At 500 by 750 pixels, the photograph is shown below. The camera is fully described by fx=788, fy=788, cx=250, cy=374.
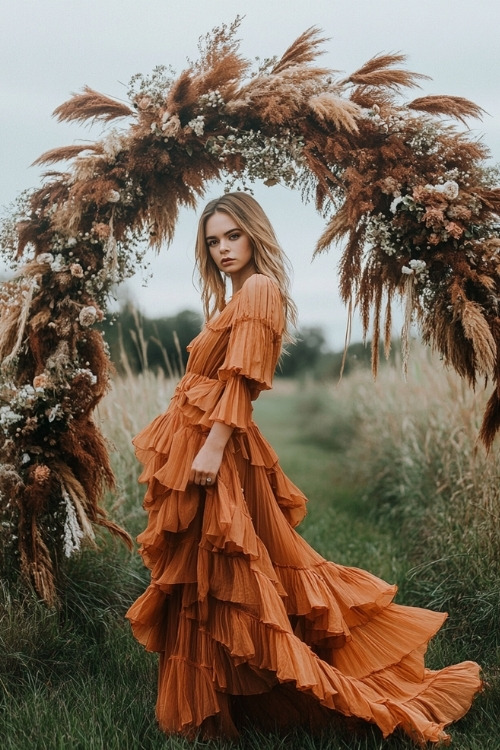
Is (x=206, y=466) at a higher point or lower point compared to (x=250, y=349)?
lower

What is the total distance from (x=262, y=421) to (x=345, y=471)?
13283mm

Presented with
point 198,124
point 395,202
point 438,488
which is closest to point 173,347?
point 438,488

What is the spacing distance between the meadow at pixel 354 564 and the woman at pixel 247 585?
132 mm

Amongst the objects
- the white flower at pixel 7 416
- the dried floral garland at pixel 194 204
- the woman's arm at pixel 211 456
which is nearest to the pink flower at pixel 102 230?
the dried floral garland at pixel 194 204

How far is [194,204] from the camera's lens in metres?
3.87

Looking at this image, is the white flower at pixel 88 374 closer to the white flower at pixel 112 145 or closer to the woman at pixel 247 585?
the woman at pixel 247 585

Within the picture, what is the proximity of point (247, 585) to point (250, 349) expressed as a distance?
85cm

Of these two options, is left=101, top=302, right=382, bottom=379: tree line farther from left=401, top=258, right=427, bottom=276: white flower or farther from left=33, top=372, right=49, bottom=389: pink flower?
left=401, top=258, right=427, bottom=276: white flower

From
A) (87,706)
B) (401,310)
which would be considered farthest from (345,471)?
(87,706)

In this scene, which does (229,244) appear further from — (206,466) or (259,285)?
(206,466)

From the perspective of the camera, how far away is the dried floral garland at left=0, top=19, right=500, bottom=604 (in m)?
3.52

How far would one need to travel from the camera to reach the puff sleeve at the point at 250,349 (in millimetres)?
2854

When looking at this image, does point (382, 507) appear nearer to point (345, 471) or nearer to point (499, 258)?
point (345, 471)

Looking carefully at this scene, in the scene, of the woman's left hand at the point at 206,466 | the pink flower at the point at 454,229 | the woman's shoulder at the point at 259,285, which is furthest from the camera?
the pink flower at the point at 454,229
